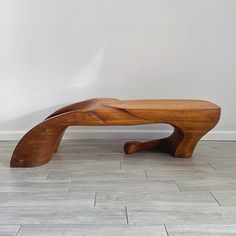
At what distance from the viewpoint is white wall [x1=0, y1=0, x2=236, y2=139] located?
7.77 ft

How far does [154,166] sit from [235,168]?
21.0 inches

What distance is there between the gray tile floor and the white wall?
0.61m

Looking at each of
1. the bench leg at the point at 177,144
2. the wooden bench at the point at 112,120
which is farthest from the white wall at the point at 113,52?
the wooden bench at the point at 112,120

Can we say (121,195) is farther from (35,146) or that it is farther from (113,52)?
(113,52)

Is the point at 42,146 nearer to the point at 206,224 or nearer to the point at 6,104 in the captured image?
the point at 6,104

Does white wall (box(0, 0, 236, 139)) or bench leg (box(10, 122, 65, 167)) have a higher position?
white wall (box(0, 0, 236, 139))

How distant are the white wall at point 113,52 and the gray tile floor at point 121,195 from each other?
61 centimetres

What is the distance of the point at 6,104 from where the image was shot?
249 centimetres

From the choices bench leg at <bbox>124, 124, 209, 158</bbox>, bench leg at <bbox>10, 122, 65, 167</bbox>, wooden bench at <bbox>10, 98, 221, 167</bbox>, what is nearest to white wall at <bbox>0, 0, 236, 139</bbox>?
bench leg at <bbox>124, 124, 209, 158</bbox>

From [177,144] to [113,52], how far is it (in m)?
1.00

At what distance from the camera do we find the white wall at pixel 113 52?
7.77 ft

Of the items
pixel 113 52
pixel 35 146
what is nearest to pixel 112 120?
pixel 35 146

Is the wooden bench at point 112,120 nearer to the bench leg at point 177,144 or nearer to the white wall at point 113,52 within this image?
the bench leg at point 177,144

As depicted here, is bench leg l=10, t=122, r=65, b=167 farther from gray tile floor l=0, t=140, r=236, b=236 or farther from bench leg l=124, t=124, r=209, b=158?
bench leg l=124, t=124, r=209, b=158
